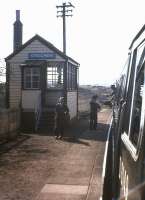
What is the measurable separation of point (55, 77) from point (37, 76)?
3.16ft

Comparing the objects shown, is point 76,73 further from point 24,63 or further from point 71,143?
point 71,143

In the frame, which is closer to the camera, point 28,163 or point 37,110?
point 28,163

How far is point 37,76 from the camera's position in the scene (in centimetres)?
2533

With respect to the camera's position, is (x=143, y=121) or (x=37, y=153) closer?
(x=143, y=121)

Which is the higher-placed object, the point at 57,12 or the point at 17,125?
the point at 57,12

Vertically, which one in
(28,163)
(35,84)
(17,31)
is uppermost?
(17,31)

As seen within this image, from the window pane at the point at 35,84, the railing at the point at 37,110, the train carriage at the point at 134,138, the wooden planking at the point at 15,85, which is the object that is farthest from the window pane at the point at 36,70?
the train carriage at the point at 134,138

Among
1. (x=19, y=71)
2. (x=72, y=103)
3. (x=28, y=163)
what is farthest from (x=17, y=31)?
(x=28, y=163)

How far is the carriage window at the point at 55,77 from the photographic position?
83.8ft

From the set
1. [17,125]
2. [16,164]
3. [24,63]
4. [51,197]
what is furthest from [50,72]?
[51,197]

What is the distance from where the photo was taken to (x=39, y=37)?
1018 inches

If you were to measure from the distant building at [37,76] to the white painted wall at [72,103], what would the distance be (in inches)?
21.8

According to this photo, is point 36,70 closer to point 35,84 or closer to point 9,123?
point 35,84

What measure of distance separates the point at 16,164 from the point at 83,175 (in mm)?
2348
